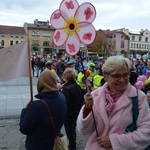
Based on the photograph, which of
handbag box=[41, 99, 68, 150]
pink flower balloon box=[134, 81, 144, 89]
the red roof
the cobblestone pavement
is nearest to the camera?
handbag box=[41, 99, 68, 150]

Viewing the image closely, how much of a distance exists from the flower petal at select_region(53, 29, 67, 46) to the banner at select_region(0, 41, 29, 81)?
0.48 meters

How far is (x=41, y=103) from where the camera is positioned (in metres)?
2.59

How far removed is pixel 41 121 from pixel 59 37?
89 cm

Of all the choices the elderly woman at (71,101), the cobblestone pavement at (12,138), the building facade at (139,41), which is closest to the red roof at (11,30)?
the building facade at (139,41)

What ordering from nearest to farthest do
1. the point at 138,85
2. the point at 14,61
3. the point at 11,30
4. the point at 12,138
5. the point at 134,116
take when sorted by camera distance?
the point at 134,116 → the point at 14,61 → the point at 138,85 → the point at 12,138 → the point at 11,30

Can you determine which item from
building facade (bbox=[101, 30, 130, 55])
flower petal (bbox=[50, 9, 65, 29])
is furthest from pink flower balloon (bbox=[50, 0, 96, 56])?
building facade (bbox=[101, 30, 130, 55])

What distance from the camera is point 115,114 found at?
206 cm

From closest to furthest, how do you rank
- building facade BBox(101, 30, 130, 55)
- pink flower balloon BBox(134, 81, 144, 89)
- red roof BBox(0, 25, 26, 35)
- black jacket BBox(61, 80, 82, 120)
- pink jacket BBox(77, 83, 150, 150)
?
1. pink jacket BBox(77, 83, 150, 150)
2. black jacket BBox(61, 80, 82, 120)
3. pink flower balloon BBox(134, 81, 144, 89)
4. building facade BBox(101, 30, 130, 55)
5. red roof BBox(0, 25, 26, 35)

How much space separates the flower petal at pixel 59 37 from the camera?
258cm

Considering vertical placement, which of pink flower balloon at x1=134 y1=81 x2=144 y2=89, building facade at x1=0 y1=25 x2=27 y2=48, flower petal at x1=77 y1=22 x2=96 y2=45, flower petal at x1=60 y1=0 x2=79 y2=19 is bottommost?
pink flower balloon at x1=134 y1=81 x2=144 y2=89

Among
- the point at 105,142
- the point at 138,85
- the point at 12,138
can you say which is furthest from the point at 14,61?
the point at 12,138

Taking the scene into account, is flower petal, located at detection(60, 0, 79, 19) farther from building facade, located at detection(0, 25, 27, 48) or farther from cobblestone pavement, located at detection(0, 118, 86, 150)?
building facade, located at detection(0, 25, 27, 48)

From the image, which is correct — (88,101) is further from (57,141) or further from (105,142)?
(57,141)

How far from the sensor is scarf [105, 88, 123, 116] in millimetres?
2074
